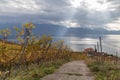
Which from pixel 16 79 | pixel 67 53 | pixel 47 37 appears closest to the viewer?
pixel 16 79

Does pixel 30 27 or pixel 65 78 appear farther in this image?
pixel 65 78

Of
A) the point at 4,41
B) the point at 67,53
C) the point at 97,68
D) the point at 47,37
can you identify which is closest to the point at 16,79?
the point at 4,41

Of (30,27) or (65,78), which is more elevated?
(30,27)

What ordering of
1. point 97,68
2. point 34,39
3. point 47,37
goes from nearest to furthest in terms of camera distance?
point 34,39, point 97,68, point 47,37

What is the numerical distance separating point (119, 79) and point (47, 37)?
45.3 feet

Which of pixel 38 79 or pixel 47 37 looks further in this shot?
pixel 47 37

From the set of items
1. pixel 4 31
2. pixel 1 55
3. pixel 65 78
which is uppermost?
pixel 4 31

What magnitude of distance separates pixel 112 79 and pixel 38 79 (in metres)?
5.33

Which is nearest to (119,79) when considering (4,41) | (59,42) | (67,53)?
(4,41)

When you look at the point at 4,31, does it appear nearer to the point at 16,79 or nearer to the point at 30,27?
the point at 30,27

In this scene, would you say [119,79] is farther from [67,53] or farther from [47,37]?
[67,53]

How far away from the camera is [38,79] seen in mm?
20125

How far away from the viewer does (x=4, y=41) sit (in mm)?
18484

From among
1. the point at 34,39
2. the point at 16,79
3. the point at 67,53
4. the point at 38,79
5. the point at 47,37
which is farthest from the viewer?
the point at 67,53
